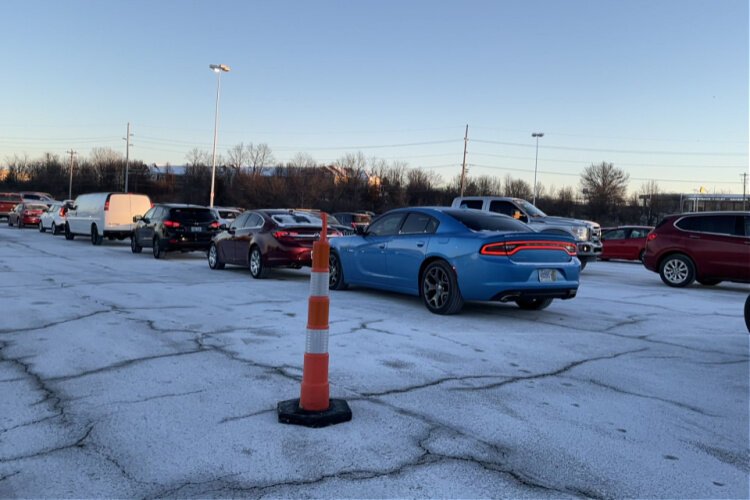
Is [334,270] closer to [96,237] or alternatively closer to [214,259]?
[214,259]

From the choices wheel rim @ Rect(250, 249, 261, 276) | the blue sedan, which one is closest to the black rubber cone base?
the blue sedan

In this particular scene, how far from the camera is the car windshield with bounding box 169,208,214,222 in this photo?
17.0m

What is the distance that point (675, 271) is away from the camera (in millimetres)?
13023

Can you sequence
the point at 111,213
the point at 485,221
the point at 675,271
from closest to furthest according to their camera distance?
the point at 485,221
the point at 675,271
the point at 111,213

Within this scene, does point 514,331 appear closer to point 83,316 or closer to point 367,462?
point 367,462

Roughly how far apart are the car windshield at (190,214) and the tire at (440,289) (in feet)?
34.4

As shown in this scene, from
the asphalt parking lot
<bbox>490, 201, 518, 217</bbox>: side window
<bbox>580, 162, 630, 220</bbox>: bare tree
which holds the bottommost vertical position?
the asphalt parking lot

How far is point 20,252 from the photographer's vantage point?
57.3ft

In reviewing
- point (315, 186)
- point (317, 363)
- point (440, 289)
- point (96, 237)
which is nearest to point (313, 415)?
point (317, 363)

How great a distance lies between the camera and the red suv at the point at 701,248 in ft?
39.4

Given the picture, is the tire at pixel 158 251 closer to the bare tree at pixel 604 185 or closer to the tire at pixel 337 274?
the tire at pixel 337 274

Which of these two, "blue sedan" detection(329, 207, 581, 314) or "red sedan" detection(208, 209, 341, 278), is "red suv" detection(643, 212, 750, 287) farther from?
"red sedan" detection(208, 209, 341, 278)

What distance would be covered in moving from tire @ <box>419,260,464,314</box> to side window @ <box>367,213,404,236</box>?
3.80ft

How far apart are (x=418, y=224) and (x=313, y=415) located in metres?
5.37
